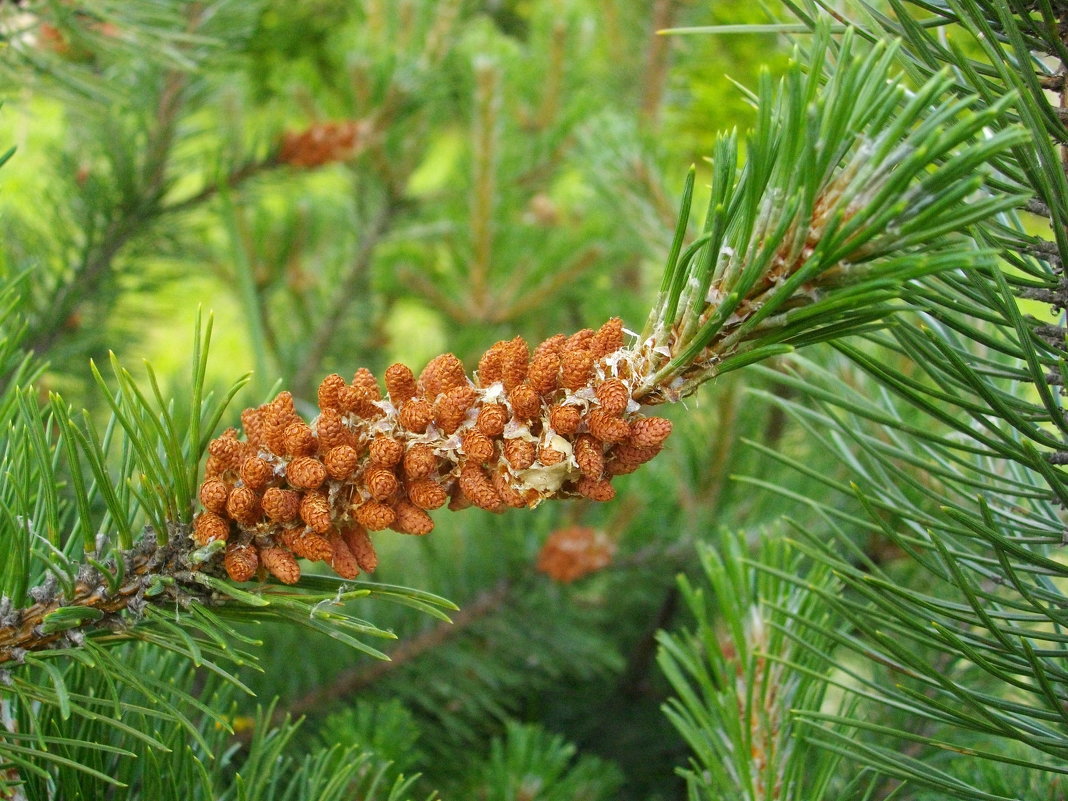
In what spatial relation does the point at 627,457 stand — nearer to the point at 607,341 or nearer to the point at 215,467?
the point at 607,341

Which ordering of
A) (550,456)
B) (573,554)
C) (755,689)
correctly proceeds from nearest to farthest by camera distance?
(550,456)
(755,689)
(573,554)

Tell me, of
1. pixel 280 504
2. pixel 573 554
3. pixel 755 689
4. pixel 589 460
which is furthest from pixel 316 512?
pixel 573 554

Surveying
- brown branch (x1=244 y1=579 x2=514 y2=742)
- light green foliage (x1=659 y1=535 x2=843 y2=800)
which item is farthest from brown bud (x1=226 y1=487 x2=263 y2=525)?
brown branch (x1=244 y1=579 x2=514 y2=742)

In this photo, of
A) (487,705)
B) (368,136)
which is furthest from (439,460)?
(368,136)

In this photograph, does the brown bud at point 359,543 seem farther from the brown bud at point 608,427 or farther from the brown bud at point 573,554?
the brown bud at point 573,554

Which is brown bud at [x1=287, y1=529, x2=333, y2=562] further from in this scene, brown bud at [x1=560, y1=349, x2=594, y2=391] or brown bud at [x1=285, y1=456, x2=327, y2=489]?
brown bud at [x1=560, y1=349, x2=594, y2=391]

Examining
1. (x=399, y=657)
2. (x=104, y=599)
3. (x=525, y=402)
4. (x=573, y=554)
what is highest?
(x=525, y=402)
